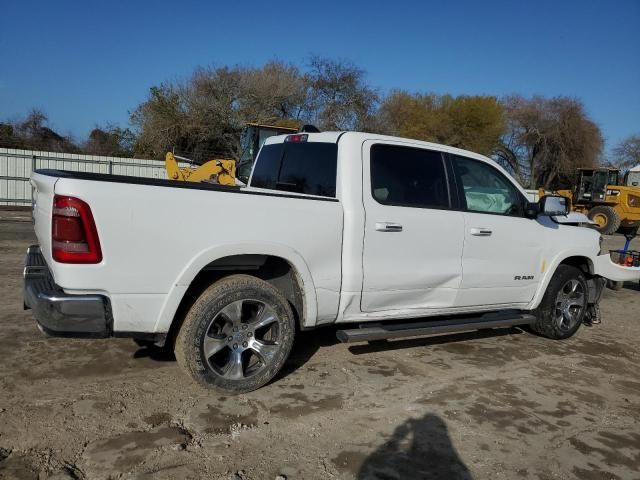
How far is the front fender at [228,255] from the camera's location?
3.66 meters

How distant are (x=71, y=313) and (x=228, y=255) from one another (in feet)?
3.49

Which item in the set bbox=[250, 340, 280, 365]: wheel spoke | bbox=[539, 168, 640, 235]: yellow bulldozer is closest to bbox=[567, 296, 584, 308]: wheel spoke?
bbox=[250, 340, 280, 365]: wheel spoke

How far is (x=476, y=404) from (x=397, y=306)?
101cm

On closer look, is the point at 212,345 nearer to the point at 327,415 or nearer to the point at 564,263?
the point at 327,415

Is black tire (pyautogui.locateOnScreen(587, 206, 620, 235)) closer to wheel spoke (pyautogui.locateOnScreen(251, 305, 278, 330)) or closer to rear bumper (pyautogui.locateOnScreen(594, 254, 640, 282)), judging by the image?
rear bumper (pyautogui.locateOnScreen(594, 254, 640, 282))

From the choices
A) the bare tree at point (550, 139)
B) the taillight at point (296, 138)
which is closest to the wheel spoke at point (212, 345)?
the taillight at point (296, 138)

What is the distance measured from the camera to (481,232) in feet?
16.6

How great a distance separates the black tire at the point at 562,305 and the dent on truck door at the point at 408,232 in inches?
62.0

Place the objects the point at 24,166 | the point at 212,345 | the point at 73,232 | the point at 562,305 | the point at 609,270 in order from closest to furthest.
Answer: the point at 73,232 < the point at 212,345 < the point at 562,305 < the point at 609,270 < the point at 24,166

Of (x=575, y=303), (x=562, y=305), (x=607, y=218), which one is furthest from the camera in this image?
(x=607, y=218)

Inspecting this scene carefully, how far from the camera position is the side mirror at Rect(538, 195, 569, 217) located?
534cm

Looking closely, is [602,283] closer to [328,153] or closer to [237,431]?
[328,153]

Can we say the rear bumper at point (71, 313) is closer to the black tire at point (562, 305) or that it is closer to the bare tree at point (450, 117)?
the black tire at point (562, 305)

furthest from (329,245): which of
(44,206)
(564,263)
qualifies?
(564,263)
